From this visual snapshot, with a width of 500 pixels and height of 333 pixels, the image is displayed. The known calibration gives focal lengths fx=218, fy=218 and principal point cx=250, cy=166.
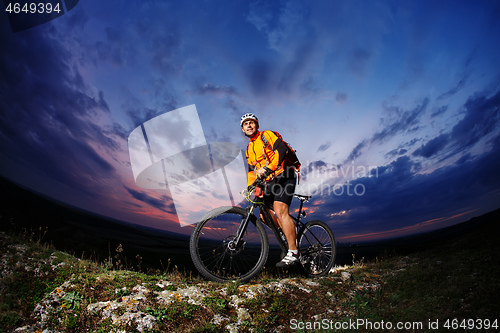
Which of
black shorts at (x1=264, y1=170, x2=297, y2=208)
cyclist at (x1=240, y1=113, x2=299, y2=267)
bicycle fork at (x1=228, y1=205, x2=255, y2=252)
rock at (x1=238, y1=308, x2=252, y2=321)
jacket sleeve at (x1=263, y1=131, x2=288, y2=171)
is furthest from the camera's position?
black shorts at (x1=264, y1=170, x2=297, y2=208)

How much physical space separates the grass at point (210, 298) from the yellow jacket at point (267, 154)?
2392mm

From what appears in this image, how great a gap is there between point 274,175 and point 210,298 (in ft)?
9.16

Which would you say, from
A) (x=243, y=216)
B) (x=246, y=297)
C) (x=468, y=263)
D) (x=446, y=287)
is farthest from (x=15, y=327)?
(x=468, y=263)

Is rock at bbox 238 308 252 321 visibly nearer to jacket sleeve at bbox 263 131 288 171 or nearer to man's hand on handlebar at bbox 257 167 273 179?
man's hand on handlebar at bbox 257 167 273 179

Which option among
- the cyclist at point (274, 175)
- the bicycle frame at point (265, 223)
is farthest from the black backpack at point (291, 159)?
the bicycle frame at point (265, 223)

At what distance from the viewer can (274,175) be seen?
514 cm

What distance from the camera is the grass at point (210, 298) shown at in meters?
2.89

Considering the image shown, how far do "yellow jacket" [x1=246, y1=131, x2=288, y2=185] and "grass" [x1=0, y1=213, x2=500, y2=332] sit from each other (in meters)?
2.39

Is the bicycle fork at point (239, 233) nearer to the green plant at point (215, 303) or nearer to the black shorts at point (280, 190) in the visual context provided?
the black shorts at point (280, 190)

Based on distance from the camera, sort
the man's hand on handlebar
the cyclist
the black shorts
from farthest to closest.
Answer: the black shorts, the cyclist, the man's hand on handlebar

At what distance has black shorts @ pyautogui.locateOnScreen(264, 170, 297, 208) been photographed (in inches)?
203

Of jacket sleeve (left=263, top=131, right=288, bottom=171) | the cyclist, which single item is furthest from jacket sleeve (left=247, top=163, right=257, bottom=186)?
jacket sleeve (left=263, top=131, right=288, bottom=171)

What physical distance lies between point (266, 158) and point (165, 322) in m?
3.45

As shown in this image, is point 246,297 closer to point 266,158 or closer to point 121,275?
point 121,275
